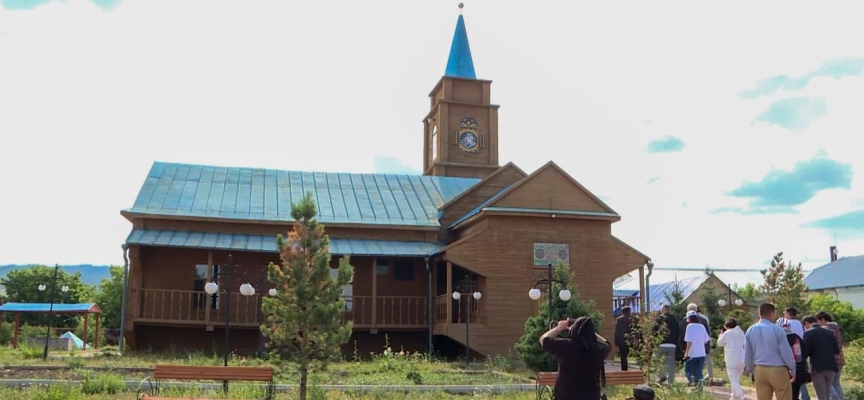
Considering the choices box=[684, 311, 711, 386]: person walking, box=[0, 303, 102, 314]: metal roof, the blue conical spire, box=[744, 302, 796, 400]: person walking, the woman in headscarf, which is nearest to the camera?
the woman in headscarf

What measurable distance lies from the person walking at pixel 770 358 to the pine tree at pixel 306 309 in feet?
20.2

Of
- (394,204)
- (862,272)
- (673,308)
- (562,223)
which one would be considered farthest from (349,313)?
(862,272)

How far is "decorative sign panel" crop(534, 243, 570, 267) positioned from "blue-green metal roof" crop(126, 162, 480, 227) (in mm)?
4213

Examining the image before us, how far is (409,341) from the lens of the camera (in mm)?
25875

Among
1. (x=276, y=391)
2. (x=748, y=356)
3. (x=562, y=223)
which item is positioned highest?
(x=562, y=223)

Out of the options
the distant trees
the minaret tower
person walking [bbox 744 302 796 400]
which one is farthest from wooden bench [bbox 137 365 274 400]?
the minaret tower

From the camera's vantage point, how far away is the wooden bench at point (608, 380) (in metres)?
12.3

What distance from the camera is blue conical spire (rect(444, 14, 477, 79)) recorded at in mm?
35656

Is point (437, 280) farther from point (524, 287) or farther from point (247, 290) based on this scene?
point (247, 290)

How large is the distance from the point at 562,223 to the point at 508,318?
11.8ft

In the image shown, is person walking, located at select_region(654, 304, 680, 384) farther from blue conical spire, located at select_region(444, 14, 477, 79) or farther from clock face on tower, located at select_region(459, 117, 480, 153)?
blue conical spire, located at select_region(444, 14, 477, 79)

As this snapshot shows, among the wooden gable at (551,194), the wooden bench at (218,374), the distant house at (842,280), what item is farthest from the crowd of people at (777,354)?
the distant house at (842,280)

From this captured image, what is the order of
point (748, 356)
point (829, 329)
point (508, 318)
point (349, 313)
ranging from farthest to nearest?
point (349, 313), point (508, 318), point (829, 329), point (748, 356)

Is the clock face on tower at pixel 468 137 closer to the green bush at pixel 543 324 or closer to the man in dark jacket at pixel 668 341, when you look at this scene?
the green bush at pixel 543 324
